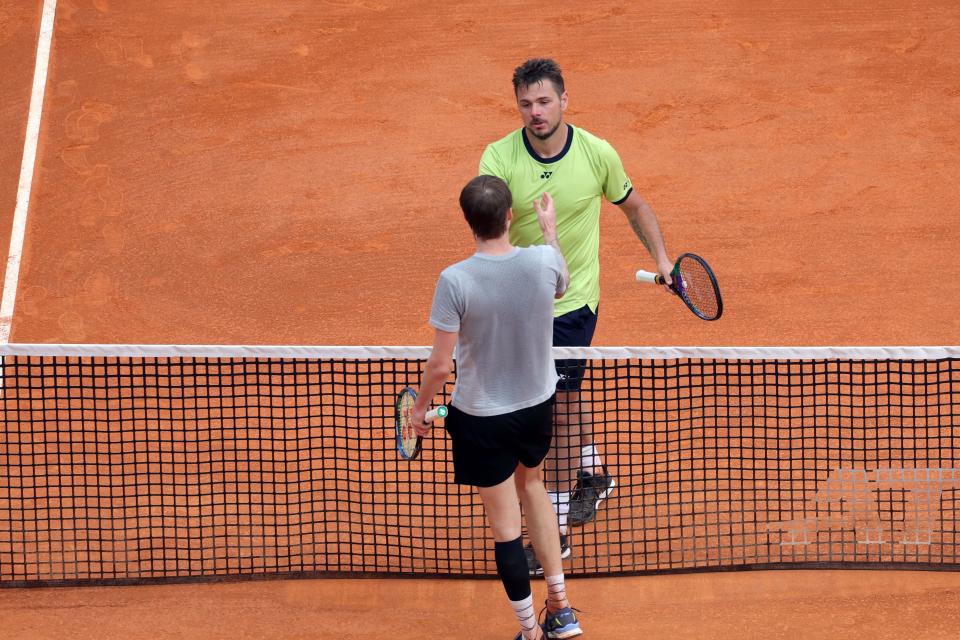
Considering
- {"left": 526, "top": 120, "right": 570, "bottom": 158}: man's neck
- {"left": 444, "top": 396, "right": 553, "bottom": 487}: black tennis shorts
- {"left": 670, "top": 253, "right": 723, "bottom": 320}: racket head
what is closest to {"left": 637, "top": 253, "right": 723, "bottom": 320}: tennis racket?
{"left": 670, "top": 253, "right": 723, "bottom": 320}: racket head

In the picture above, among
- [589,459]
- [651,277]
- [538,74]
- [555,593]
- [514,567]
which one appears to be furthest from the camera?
[589,459]

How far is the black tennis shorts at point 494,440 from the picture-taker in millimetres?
4719

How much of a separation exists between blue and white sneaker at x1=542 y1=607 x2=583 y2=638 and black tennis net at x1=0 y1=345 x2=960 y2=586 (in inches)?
25.3

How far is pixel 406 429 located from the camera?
524 cm

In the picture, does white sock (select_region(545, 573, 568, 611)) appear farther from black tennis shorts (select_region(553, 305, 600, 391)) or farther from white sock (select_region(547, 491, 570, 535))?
black tennis shorts (select_region(553, 305, 600, 391))

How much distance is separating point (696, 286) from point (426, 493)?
1.73 m

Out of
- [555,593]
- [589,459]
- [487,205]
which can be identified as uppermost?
[487,205]

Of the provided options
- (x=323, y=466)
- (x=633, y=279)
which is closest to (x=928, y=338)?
(x=633, y=279)

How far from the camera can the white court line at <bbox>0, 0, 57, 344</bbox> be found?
344 inches

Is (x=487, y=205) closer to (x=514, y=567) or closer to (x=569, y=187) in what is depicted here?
(x=569, y=187)

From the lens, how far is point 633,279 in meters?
8.75

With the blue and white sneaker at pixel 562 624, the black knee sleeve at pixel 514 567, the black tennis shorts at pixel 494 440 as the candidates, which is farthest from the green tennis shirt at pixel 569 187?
the blue and white sneaker at pixel 562 624

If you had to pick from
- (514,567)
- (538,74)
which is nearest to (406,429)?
(514,567)

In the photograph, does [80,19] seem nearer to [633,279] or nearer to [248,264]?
[248,264]
